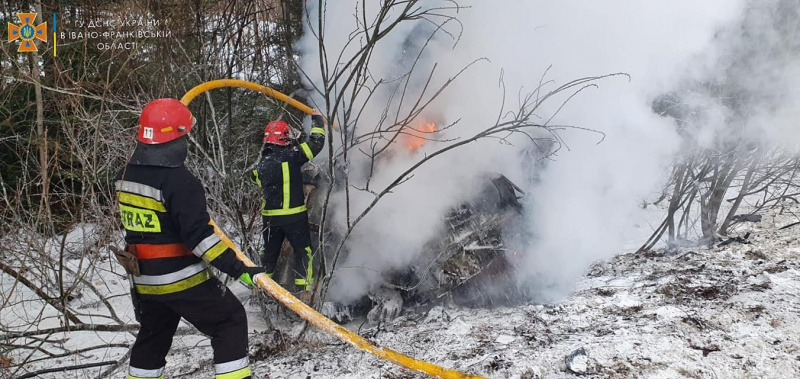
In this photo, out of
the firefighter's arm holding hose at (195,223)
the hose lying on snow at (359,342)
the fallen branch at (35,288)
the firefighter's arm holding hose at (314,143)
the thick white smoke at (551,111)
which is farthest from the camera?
the thick white smoke at (551,111)

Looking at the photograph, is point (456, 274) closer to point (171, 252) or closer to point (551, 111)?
point (551, 111)

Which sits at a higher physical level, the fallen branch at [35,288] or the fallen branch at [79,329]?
the fallen branch at [35,288]

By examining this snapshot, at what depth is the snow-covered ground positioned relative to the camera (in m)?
2.87

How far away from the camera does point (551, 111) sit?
573cm

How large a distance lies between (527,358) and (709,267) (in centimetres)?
261

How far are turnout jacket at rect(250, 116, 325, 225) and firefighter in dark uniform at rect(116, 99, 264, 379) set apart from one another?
1.99 metres

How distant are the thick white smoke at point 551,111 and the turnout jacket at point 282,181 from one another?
65cm

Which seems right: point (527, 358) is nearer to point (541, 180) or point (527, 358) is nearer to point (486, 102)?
point (541, 180)

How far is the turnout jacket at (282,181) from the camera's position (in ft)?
15.9

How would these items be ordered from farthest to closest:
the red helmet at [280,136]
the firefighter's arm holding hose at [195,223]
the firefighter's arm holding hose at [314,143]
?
1. the red helmet at [280,136]
2. the firefighter's arm holding hose at [314,143]
3. the firefighter's arm holding hose at [195,223]

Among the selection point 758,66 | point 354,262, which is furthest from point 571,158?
point 354,262

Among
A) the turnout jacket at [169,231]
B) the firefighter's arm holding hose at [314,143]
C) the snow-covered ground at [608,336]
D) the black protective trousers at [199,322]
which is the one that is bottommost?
the snow-covered ground at [608,336]

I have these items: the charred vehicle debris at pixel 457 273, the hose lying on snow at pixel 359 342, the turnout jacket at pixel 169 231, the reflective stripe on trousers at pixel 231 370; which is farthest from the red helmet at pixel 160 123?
the charred vehicle debris at pixel 457 273

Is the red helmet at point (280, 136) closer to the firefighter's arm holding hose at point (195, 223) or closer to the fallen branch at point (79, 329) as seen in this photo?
the fallen branch at point (79, 329)
